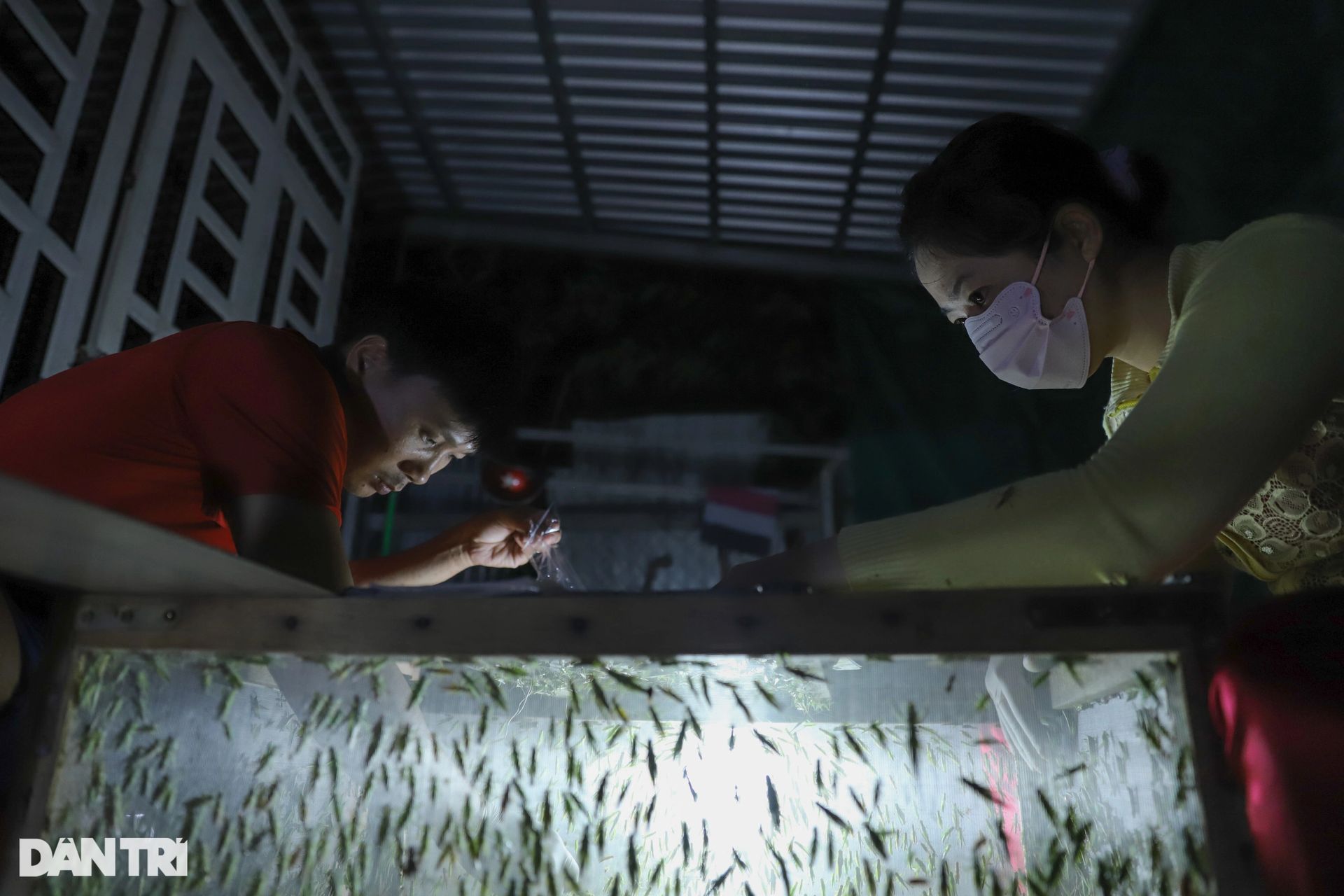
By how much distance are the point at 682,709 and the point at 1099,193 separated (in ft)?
3.74

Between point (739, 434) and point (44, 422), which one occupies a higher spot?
point (739, 434)

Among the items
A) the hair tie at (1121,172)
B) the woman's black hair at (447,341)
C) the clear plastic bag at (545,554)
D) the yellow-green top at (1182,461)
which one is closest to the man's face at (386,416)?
the woman's black hair at (447,341)

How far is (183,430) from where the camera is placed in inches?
52.2

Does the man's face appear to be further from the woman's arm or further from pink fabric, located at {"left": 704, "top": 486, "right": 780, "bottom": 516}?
pink fabric, located at {"left": 704, "top": 486, "right": 780, "bottom": 516}

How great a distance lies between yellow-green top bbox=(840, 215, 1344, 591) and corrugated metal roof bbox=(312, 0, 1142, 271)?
3157 millimetres

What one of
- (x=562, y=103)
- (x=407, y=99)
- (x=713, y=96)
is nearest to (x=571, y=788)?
(x=713, y=96)

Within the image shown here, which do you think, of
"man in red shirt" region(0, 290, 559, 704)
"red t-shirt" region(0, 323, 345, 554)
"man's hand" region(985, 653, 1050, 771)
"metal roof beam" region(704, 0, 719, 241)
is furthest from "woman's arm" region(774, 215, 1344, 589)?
"metal roof beam" region(704, 0, 719, 241)

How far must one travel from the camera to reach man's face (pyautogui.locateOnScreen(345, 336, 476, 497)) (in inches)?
74.9

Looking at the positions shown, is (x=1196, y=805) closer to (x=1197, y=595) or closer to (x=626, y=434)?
(x=1197, y=595)

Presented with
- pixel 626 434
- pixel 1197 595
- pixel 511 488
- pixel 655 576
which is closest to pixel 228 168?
pixel 511 488

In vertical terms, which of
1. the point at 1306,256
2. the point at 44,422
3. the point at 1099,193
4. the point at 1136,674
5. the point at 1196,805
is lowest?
the point at 1196,805

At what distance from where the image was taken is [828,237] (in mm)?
5590

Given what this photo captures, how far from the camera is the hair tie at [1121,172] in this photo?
1508 millimetres

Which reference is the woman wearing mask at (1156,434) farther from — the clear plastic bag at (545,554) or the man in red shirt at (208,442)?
the clear plastic bag at (545,554)
